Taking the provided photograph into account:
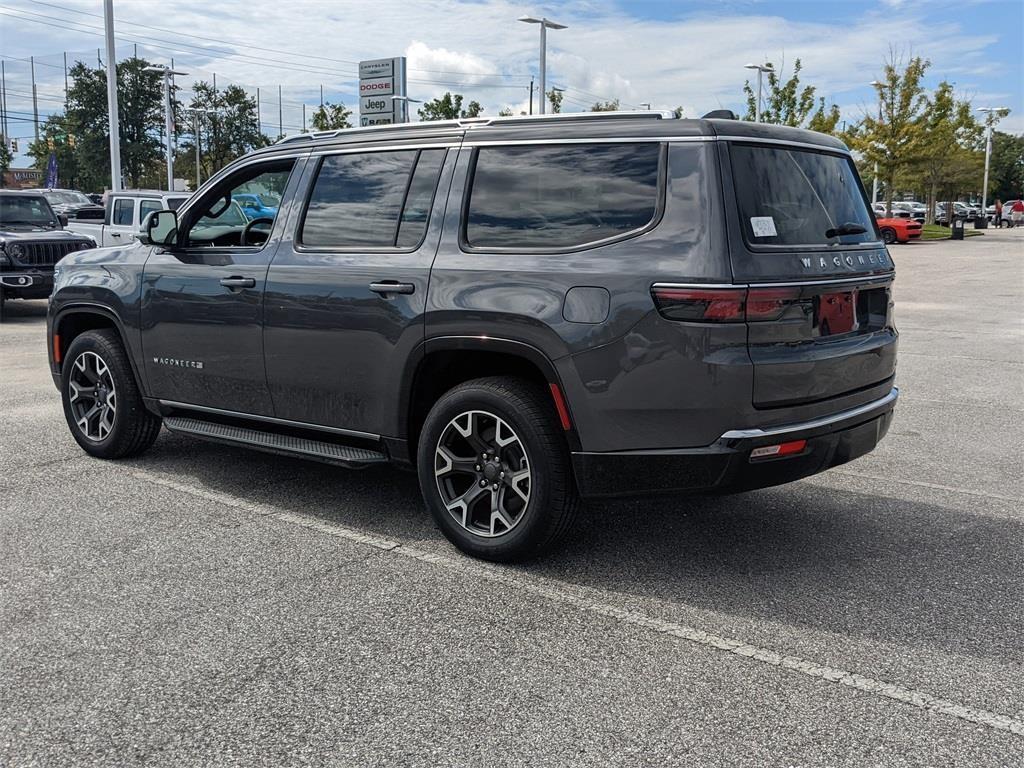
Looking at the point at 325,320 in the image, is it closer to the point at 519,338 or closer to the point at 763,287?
the point at 519,338

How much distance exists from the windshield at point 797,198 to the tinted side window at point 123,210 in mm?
15999

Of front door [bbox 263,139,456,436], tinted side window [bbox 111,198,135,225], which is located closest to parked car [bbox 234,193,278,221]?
front door [bbox 263,139,456,436]

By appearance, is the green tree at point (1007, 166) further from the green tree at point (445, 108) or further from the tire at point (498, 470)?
the tire at point (498, 470)

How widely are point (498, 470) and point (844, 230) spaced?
190cm

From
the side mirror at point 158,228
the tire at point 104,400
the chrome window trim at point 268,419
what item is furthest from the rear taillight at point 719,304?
the tire at point 104,400

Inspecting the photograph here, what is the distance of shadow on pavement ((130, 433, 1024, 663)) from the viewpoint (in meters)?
3.85

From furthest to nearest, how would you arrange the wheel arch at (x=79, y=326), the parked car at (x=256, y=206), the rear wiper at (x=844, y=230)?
the wheel arch at (x=79, y=326) → the parked car at (x=256, y=206) → the rear wiper at (x=844, y=230)

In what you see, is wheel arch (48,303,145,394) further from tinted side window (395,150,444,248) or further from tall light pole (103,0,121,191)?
tall light pole (103,0,121,191)

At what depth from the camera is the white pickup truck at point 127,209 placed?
1742 cm

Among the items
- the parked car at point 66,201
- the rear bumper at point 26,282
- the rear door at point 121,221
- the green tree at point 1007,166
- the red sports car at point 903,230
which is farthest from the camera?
the green tree at point 1007,166

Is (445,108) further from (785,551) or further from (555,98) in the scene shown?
(785,551)

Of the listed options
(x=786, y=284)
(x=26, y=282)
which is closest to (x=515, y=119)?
(x=786, y=284)

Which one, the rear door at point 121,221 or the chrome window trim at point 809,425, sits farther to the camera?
the rear door at point 121,221

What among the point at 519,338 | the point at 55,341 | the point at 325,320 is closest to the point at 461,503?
the point at 519,338
